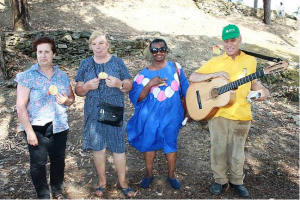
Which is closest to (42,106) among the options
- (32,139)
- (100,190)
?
(32,139)

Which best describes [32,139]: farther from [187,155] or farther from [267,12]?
[267,12]

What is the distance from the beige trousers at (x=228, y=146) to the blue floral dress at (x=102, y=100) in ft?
3.90

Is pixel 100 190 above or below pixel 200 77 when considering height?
below

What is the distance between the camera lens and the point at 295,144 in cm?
545

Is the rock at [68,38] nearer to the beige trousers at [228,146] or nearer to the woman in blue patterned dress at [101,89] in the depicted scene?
the woman in blue patterned dress at [101,89]

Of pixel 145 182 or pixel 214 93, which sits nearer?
pixel 214 93

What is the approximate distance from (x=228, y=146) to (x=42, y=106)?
2.29 metres

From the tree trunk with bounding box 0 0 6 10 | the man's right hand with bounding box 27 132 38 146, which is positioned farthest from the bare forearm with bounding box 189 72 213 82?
the tree trunk with bounding box 0 0 6 10

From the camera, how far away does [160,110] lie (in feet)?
11.5

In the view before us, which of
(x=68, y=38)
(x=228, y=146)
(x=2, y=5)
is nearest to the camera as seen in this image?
(x=228, y=146)

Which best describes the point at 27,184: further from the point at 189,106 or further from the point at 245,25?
the point at 245,25

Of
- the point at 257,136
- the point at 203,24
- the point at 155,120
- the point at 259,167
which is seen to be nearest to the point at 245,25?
the point at 203,24

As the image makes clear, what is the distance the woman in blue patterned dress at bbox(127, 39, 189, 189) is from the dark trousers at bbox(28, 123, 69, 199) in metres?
0.94

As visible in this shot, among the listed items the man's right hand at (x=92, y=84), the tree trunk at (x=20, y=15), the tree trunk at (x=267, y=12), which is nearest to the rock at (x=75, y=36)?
the tree trunk at (x=20, y=15)
